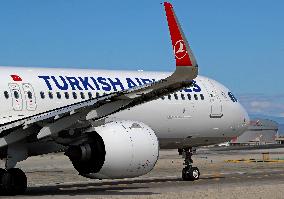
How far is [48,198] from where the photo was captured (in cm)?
2012

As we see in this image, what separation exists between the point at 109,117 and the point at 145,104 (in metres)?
2.25

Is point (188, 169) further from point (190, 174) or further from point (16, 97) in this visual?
point (16, 97)

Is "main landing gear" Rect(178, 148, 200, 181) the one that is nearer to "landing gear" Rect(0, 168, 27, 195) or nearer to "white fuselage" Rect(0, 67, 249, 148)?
"white fuselage" Rect(0, 67, 249, 148)

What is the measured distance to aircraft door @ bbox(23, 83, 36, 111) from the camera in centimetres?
2230

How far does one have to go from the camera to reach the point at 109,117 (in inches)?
932

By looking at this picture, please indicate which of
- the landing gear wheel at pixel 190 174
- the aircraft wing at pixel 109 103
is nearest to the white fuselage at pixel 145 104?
the landing gear wheel at pixel 190 174

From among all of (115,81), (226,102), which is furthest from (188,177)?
(115,81)

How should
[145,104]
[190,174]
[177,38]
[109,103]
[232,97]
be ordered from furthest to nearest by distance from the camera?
[232,97] → [190,174] → [145,104] → [109,103] → [177,38]

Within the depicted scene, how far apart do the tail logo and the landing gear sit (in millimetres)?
6973

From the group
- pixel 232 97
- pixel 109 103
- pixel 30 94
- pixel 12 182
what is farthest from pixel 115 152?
pixel 232 97

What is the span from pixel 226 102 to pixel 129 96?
36.0 feet

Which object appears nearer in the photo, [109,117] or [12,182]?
[12,182]

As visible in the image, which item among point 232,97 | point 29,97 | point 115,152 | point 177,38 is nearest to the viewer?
point 177,38

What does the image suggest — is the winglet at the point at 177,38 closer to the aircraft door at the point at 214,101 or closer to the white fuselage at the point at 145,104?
the white fuselage at the point at 145,104
